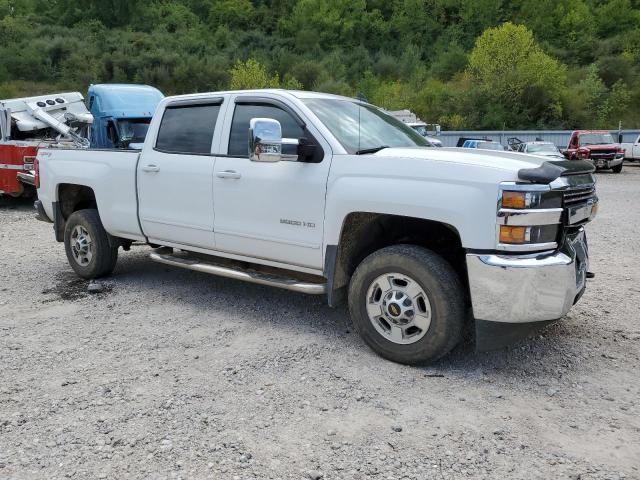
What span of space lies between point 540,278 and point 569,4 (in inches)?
3928

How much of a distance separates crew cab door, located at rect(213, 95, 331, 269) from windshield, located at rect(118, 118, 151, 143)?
695cm

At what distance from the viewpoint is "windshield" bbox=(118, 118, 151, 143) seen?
11.3 meters

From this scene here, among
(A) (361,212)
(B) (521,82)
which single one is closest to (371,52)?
(B) (521,82)

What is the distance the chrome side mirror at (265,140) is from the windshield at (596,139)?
2538 centimetres

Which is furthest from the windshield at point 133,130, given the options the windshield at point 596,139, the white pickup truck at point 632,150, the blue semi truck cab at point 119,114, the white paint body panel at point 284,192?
the white pickup truck at point 632,150

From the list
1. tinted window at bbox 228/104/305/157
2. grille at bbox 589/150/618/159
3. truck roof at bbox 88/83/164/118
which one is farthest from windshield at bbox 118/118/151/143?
grille at bbox 589/150/618/159

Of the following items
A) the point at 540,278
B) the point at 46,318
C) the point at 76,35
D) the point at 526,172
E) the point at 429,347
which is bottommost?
the point at 46,318

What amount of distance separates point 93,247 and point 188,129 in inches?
72.8

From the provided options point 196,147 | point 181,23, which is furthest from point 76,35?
point 196,147

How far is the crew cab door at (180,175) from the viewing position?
509cm

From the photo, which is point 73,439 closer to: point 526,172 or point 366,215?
point 366,215

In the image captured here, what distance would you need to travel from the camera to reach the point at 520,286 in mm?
3508

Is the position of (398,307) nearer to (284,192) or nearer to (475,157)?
(475,157)

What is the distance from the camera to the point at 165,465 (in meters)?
2.88
